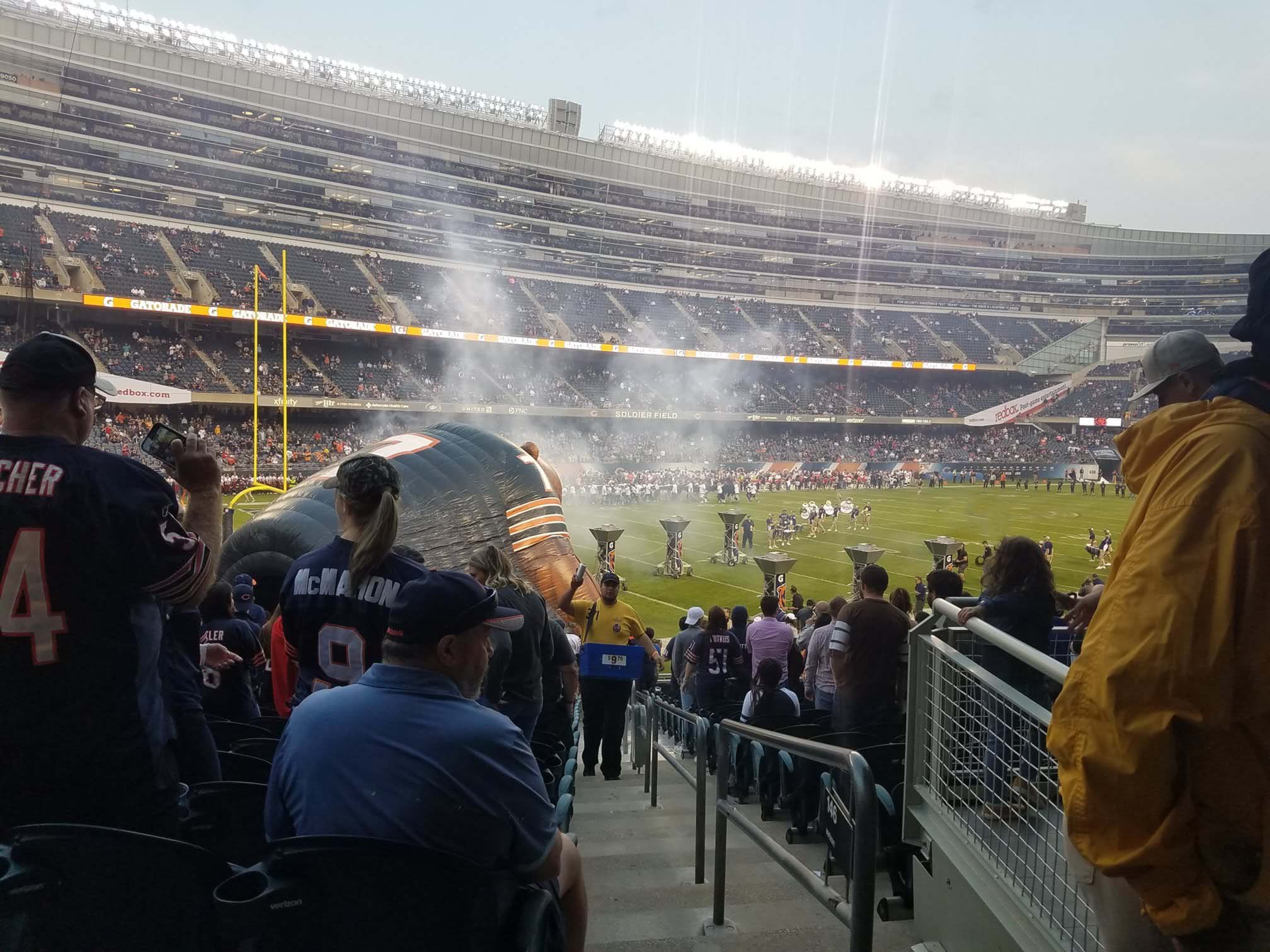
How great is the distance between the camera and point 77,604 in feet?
7.21

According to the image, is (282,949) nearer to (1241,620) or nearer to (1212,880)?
(1212,880)

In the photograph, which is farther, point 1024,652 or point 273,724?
point 273,724

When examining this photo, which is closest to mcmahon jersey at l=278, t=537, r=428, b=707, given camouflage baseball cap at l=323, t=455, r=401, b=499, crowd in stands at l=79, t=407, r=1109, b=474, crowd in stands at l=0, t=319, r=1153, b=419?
camouflage baseball cap at l=323, t=455, r=401, b=499

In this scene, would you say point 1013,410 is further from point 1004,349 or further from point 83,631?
Result: point 83,631

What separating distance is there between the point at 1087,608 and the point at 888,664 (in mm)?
1904

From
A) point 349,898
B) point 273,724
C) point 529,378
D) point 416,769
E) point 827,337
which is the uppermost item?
point 827,337

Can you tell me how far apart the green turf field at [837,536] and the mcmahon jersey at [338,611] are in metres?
13.6

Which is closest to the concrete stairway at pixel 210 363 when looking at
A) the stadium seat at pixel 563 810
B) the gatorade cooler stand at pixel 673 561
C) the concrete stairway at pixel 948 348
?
the gatorade cooler stand at pixel 673 561

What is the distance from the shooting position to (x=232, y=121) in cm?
5206

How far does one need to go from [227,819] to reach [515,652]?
226cm

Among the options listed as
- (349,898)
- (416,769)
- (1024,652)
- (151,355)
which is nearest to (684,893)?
(1024,652)

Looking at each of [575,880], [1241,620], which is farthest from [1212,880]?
[575,880]

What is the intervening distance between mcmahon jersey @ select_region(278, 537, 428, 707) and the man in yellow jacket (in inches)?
87.5

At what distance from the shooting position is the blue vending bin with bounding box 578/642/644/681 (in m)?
7.00
